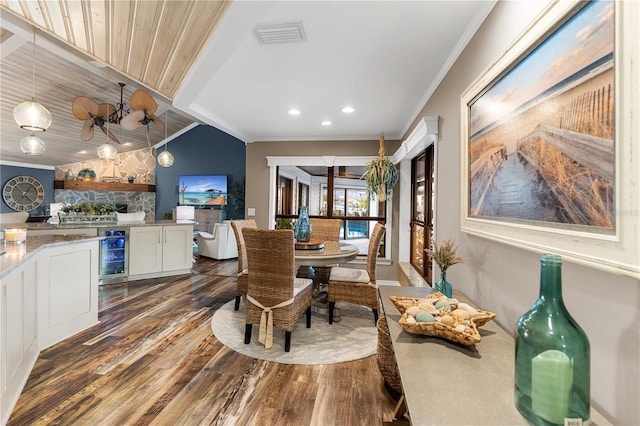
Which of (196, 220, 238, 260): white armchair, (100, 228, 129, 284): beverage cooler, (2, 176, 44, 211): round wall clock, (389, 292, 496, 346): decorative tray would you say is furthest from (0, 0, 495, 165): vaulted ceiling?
(2, 176, 44, 211): round wall clock

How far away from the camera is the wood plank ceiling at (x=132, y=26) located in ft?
6.32

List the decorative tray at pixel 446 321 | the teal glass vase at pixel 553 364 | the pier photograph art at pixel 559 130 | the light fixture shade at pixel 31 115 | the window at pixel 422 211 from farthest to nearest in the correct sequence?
the window at pixel 422 211 < the light fixture shade at pixel 31 115 < the decorative tray at pixel 446 321 < the pier photograph art at pixel 559 130 < the teal glass vase at pixel 553 364

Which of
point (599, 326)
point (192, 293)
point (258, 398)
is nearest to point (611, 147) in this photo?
point (599, 326)

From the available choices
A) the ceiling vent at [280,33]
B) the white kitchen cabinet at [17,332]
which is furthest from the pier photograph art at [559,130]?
the white kitchen cabinet at [17,332]

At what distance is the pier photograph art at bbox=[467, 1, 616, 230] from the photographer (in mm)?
797

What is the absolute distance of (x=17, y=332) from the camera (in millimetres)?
1884

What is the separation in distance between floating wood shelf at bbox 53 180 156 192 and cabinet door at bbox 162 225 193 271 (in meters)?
5.08

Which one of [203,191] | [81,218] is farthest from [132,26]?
[203,191]

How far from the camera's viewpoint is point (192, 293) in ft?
13.7

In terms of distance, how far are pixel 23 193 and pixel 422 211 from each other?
10.3 meters

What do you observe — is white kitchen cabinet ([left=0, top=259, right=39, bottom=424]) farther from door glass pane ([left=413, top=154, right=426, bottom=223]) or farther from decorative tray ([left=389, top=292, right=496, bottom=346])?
door glass pane ([left=413, top=154, right=426, bottom=223])

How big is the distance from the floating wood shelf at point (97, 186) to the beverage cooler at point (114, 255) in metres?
5.11

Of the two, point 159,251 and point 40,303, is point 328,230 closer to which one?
point 159,251

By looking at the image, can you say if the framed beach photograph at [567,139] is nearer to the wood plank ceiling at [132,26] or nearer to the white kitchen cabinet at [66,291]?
the wood plank ceiling at [132,26]
